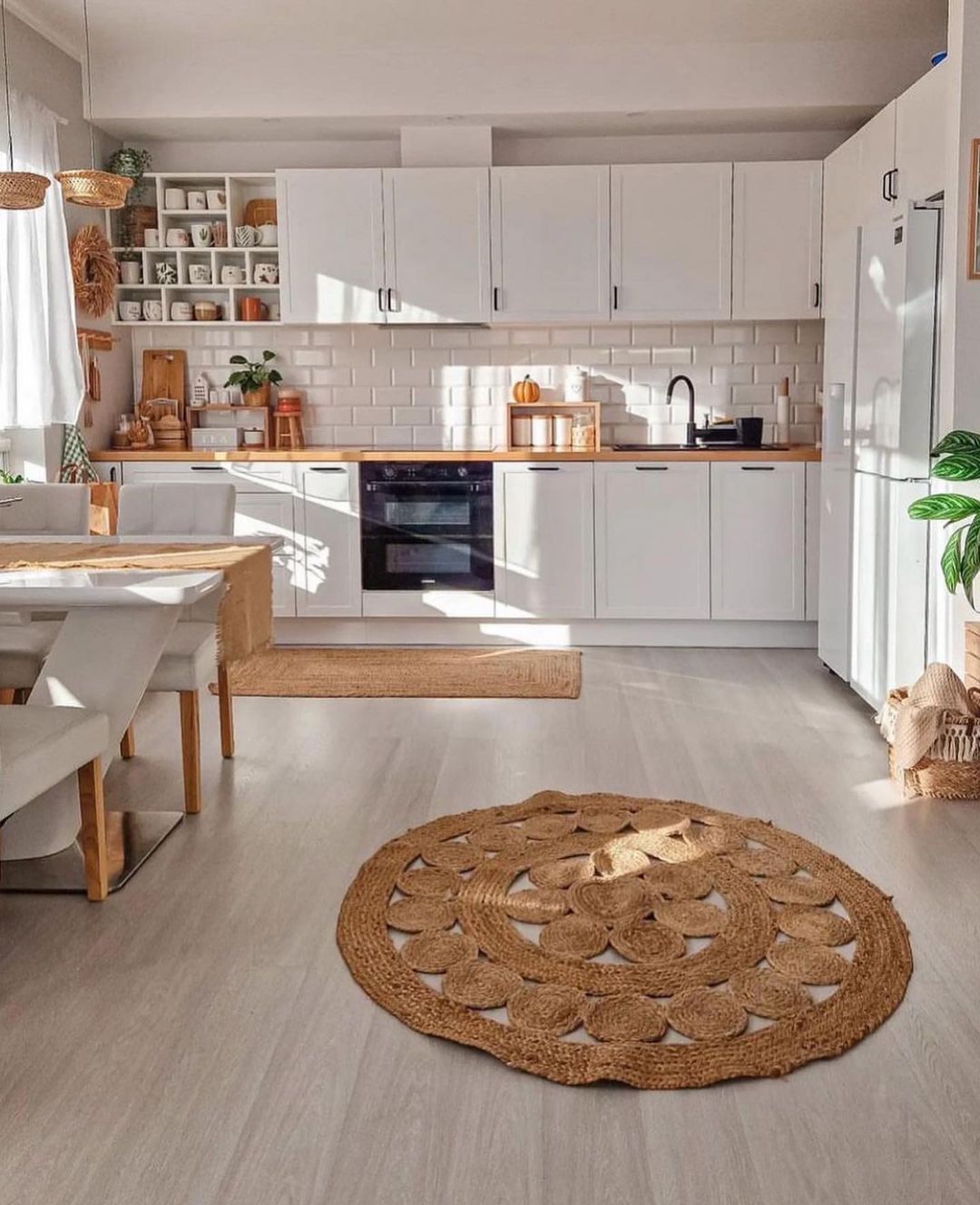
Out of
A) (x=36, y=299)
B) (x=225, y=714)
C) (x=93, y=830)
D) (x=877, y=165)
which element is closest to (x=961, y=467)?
(x=877, y=165)

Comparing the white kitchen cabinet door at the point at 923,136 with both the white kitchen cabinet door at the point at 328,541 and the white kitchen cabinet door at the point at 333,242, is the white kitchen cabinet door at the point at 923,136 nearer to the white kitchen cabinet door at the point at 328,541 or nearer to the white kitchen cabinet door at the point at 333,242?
the white kitchen cabinet door at the point at 333,242

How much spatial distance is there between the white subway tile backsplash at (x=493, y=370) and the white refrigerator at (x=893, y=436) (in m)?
1.63

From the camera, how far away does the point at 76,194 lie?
3941 millimetres

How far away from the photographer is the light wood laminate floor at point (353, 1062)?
75.6 inches

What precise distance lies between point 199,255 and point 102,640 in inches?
150

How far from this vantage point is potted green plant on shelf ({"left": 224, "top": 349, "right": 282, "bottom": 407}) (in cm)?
637

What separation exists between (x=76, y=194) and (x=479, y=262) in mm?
2416

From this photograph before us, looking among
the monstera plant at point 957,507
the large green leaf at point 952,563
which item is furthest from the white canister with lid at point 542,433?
the large green leaf at point 952,563

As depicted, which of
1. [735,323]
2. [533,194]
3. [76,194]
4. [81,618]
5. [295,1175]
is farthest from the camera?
Answer: [735,323]

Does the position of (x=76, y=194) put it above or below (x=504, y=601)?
above

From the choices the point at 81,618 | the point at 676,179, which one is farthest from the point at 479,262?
the point at 81,618

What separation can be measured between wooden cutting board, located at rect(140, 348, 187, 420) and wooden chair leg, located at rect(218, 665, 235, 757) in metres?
2.79

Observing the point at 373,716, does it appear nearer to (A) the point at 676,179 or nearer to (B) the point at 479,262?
(B) the point at 479,262

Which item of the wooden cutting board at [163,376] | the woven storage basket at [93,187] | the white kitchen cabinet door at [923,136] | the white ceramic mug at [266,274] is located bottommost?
the wooden cutting board at [163,376]
